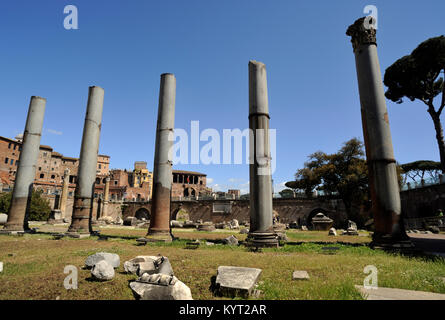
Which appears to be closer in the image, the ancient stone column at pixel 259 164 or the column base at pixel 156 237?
the ancient stone column at pixel 259 164

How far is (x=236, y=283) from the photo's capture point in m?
3.07

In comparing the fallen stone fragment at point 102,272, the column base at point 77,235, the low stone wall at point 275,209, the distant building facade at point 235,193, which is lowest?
the column base at point 77,235

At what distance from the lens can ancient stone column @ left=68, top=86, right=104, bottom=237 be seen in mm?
10312

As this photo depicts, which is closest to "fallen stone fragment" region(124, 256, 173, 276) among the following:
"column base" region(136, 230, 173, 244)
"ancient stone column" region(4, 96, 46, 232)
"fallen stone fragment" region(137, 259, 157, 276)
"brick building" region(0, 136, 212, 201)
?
"fallen stone fragment" region(137, 259, 157, 276)

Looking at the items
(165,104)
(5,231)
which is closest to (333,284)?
(165,104)

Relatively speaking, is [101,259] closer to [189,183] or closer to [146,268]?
[146,268]

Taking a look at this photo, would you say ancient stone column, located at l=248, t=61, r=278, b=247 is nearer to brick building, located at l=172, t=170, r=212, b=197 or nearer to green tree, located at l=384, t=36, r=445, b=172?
green tree, located at l=384, t=36, r=445, b=172

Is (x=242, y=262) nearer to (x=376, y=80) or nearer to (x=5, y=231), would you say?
(x=376, y=80)

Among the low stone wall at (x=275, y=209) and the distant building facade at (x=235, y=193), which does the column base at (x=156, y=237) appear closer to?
the low stone wall at (x=275, y=209)

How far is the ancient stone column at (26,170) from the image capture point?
11.1 meters

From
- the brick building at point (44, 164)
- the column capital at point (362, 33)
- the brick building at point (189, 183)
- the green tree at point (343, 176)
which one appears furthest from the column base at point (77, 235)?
the brick building at point (189, 183)

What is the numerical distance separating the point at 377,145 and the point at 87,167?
10.9m
